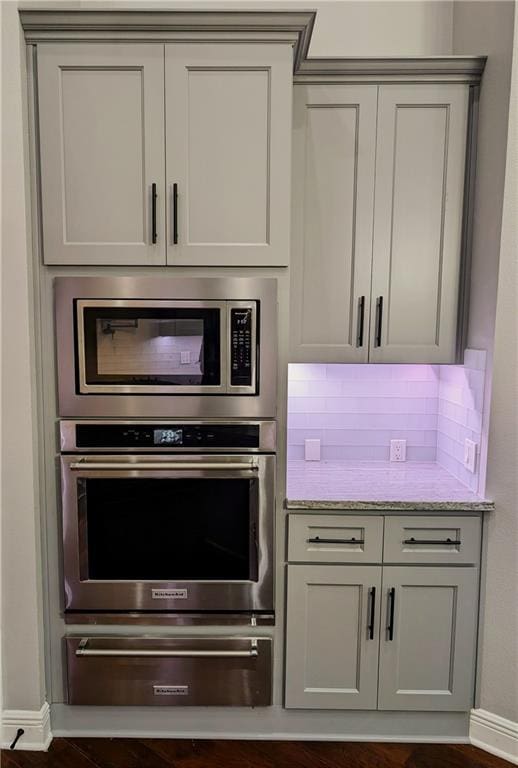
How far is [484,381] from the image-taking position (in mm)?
1926

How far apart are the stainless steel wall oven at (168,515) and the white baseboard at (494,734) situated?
93cm

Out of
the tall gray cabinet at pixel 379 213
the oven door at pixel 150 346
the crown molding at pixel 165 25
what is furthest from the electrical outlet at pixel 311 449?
the crown molding at pixel 165 25

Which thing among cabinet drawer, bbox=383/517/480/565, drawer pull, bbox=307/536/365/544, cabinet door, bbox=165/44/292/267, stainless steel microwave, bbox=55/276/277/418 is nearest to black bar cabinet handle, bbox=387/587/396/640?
cabinet drawer, bbox=383/517/480/565

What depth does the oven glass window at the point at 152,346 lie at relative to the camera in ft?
5.96

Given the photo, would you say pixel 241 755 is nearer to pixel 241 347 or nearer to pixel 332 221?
pixel 241 347

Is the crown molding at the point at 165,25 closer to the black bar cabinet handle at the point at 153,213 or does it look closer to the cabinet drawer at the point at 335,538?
the black bar cabinet handle at the point at 153,213

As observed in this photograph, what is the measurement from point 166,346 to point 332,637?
128cm

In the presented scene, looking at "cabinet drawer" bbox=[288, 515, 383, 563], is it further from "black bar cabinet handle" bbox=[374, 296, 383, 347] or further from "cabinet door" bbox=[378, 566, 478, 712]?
"black bar cabinet handle" bbox=[374, 296, 383, 347]

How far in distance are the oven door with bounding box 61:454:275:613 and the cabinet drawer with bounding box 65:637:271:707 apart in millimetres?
140

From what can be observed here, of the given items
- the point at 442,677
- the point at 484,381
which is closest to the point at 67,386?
the point at 484,381

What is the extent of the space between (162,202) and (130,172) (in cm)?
15

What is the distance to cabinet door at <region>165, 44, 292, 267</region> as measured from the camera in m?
1.73

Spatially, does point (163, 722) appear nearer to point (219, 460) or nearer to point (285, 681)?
point (285, 681)

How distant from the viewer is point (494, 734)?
1.92 meters
